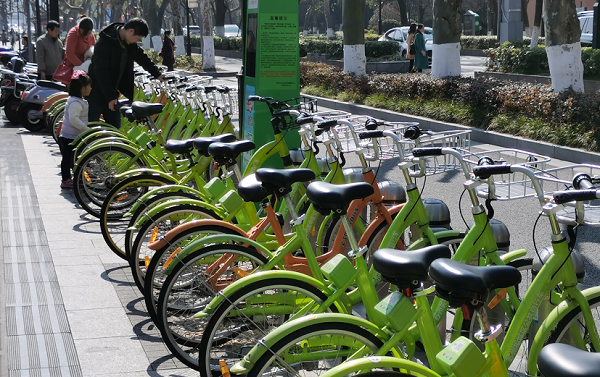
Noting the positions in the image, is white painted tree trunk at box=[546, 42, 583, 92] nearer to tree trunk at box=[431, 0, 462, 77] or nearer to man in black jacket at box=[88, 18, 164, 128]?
tree trunk at box=[431, 0, 462, 77]

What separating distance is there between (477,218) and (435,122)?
1033 cm

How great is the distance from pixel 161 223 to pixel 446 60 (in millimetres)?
12126

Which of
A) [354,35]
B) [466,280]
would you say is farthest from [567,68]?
[466,280]

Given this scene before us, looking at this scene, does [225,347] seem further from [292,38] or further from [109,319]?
[292,38]

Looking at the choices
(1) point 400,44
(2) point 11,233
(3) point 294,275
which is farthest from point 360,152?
(1) point 400,44

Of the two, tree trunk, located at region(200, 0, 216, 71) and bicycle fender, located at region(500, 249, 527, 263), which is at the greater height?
tree trunk, located at region(200, 0, 216, 71)

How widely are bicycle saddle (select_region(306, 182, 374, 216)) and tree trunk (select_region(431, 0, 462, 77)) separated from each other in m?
13.1

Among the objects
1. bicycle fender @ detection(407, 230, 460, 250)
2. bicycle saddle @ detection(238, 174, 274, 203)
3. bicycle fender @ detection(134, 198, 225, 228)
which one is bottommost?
bicycle fender @ detection(407, 230, 460, 250)

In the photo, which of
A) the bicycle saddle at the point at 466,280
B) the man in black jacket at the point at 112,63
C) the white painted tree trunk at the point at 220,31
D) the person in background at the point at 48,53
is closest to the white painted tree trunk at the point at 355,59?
the person in background at the point at 48,53

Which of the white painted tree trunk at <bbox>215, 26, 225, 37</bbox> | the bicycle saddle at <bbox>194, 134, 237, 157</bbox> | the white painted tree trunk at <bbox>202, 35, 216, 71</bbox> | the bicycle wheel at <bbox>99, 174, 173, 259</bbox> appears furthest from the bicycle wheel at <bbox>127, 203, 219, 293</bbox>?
the white painted tree trunk at <bbox>215, 26, 225, 37</bbox>

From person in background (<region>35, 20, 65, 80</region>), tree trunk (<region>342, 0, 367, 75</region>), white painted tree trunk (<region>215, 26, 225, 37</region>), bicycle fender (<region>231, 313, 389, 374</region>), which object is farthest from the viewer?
white painted tree trunk (<region>215, 26, 225, 37</region>)

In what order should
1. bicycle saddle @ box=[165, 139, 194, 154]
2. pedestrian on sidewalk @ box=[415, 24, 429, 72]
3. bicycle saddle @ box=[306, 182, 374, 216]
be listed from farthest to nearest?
pedestrian on sidewalk @ box=[415, 24, 429, 72] < bicycle saddle @ box=[165, 139, 194, 154] < bicycle saddle @ box=[306, 182, 374, 216]

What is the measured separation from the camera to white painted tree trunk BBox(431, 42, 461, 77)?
16.4 metres

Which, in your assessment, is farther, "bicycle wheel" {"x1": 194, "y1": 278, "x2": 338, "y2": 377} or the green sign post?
the green sign post
